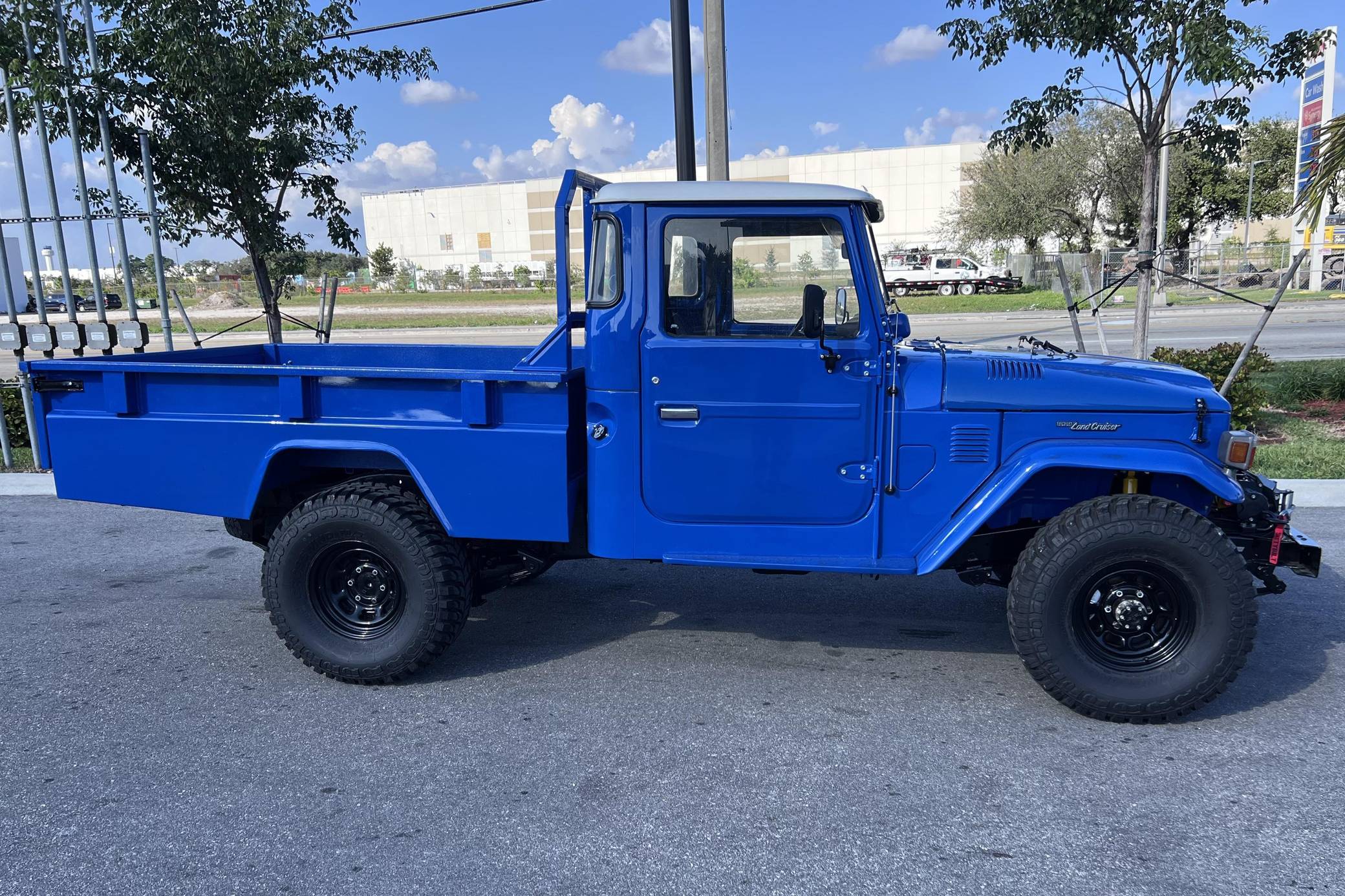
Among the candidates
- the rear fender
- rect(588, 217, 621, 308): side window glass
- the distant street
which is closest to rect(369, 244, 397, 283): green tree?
the distant street

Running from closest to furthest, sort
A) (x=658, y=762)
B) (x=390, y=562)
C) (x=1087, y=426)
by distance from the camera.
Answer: (x=658, y=762) < (x=1087, y=426) < (x=390, y=562)

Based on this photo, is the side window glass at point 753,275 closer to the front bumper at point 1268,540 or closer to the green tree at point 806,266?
the green tree at point 806,266

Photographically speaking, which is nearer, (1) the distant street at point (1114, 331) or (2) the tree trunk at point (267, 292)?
(2) the tree trunk at point (267, 292)

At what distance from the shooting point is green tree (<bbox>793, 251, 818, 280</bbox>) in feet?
13.3

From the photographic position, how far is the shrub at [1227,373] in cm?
905

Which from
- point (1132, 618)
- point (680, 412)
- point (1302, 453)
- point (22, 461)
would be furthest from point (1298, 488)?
point (22, 461)

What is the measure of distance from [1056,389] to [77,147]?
28.5 feet

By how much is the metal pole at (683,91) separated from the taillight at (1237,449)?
4.70m

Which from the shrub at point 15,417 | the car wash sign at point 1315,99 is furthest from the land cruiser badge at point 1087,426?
the car wash sign at point 1315,99

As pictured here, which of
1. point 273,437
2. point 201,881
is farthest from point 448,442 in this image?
point 201,881

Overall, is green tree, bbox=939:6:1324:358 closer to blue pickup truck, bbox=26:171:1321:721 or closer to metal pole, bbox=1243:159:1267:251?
blue pickup truck, bbox=26:171:1321:721

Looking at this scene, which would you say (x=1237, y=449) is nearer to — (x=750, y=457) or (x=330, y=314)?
(x=750, y=457)

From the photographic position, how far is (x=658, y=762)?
11.7 feet

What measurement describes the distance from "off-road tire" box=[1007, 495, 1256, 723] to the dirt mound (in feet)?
115
